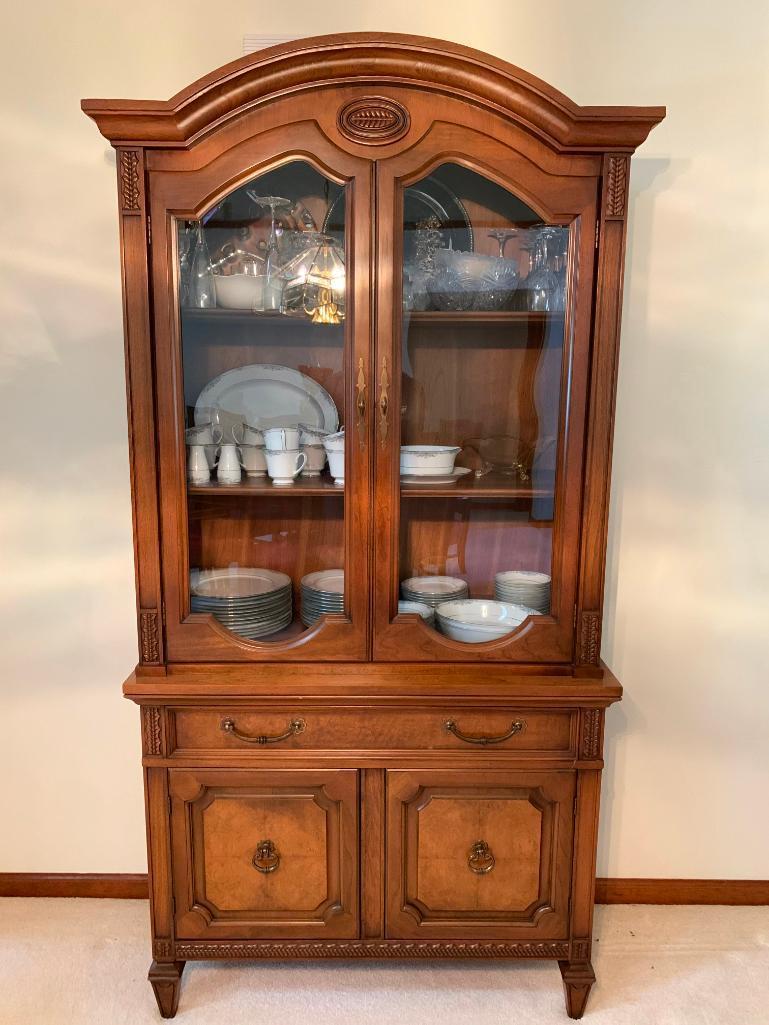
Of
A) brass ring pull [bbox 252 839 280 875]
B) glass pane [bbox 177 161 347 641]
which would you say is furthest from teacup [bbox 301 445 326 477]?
brass ring pull [bbox 252 839 280 875]

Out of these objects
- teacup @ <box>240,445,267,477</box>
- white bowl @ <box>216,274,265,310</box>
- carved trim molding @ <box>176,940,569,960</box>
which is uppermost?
white bowl @ <box>216,274,265,310</box>

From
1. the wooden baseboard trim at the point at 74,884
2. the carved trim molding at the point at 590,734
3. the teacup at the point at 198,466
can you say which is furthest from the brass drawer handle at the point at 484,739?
the wooden baseboard trim at the point at 74,884

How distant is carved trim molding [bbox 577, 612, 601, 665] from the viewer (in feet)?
4.74

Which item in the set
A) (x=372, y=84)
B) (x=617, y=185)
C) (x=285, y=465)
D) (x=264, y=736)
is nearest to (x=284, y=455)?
(x=285, y=465)

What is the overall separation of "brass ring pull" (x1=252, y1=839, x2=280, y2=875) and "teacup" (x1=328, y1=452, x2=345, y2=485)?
763mm

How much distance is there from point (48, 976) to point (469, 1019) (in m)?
0.95

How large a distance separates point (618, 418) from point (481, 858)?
104 cm

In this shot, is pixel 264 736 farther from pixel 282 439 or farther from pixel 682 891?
pixel 682 891

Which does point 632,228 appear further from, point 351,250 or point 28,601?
point 28,601

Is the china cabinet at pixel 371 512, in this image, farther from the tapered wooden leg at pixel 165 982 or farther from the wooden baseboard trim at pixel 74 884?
the wooden baseboard trim at pixel 74 884

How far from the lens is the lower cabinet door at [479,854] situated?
1482 millimetres

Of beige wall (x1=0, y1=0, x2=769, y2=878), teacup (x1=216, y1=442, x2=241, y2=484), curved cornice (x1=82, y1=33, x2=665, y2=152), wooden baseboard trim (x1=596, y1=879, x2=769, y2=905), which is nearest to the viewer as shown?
curved cornice (x1=82, y1=33, x2=665, y2=152)

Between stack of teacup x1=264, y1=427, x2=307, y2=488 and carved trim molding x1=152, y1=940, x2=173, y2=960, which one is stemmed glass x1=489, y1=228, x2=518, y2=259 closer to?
stack of teacup x1=264, y1=427, x2=307, y2=488

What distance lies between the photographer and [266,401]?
59.5 inches
